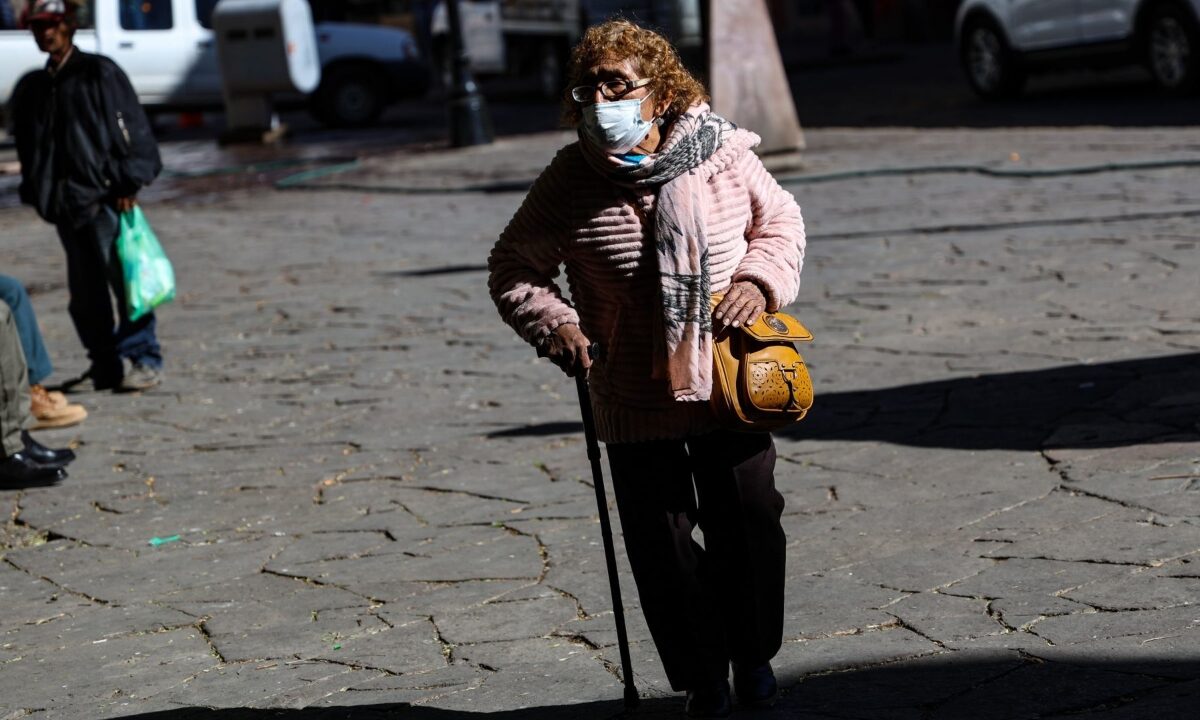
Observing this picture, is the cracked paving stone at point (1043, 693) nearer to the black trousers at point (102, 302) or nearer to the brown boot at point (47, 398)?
the brown boot at point (47, 398)

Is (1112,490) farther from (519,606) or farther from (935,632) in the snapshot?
(519,606)

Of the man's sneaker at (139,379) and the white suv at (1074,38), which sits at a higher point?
the man's sneaker at (139,379)

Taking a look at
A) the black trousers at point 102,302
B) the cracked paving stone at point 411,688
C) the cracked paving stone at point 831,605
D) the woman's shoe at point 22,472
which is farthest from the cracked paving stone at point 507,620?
the black trousers at point 102,302

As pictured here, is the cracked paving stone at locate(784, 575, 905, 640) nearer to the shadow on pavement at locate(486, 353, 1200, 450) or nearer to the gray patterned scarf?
the gray patterned scarf

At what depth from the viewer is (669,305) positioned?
12.5 feet

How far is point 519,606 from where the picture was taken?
512 centimetres

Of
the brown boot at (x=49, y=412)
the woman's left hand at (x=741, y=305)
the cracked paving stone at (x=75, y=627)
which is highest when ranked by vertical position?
the woman's left hand at (x=741, y=305)

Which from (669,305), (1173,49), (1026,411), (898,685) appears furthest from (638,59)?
(1173,49)

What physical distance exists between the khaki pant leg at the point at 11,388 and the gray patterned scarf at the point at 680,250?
388 centimetres

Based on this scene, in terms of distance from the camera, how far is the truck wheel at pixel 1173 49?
16734mm

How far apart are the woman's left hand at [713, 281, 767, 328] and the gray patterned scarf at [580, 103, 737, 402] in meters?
0.03

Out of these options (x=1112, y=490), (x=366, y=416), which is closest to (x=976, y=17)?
(x=366, y=416)

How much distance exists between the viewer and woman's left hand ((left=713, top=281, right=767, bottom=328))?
12.5 feet

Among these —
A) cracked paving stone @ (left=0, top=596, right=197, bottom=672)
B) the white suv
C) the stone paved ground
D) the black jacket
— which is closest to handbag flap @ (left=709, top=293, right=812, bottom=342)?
the stone paved ground
